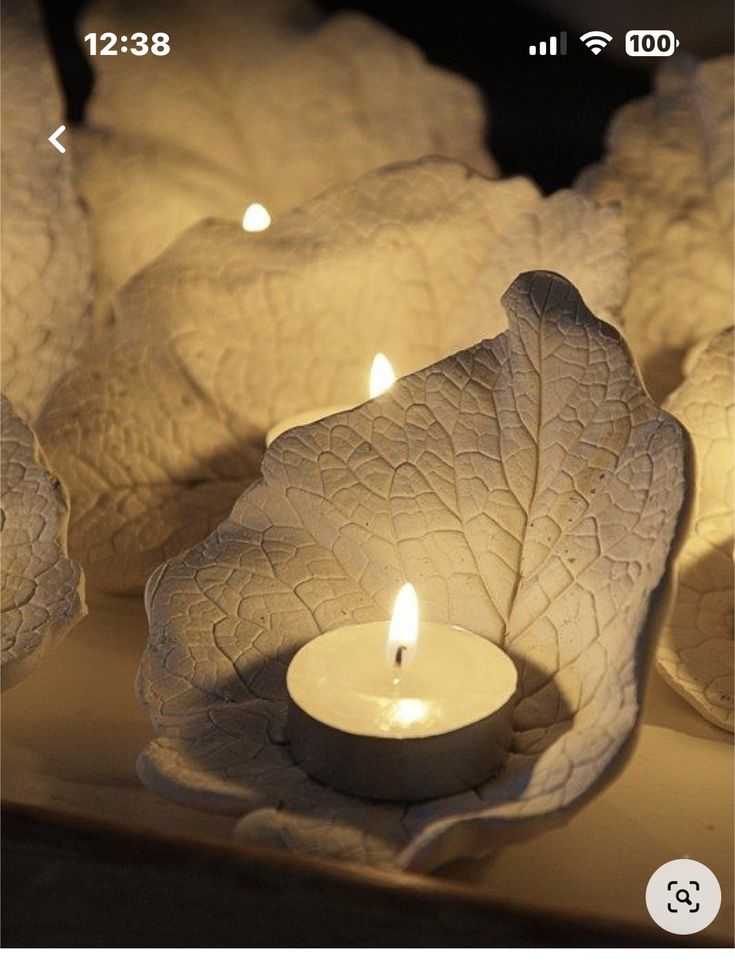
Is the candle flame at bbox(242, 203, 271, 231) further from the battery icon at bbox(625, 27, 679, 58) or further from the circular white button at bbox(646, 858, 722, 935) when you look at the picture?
the circular white button at bbox(646, 858, 722, 935)

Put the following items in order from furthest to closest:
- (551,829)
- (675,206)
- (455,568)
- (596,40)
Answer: (596,40) → (675,206) → (455,568) → (551,829)

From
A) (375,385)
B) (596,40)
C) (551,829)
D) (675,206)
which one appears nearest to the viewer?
(551,829)

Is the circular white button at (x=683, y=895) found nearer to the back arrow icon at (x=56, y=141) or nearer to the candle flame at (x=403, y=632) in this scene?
the candle flame at (x=403, y=632)

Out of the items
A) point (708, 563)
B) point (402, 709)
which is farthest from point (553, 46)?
point (402, 709)

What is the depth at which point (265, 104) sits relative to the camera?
3.07 ft

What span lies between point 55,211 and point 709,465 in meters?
0.40

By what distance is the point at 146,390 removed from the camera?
795 mm

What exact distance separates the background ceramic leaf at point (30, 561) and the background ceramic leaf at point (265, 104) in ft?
1.01

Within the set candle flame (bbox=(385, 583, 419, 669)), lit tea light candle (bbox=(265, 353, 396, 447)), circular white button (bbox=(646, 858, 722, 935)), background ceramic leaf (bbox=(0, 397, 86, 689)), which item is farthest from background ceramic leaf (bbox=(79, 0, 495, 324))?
circular white button (bbox=(646, 858, 722, 935))

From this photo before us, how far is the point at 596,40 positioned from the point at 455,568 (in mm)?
498

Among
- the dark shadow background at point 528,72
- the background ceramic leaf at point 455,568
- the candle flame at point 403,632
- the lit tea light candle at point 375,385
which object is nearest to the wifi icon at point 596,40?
the dark shadow background at point 528,72

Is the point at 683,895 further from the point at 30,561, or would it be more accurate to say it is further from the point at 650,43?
the point at 650,43

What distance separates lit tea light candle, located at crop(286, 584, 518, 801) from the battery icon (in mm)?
532

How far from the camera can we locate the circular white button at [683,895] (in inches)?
19.0
